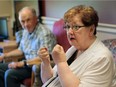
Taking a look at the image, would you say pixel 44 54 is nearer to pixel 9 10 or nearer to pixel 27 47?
pixel 27 47

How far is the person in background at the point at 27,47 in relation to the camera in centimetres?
252

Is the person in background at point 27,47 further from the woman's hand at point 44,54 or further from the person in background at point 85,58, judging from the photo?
the person in background at point 85,58

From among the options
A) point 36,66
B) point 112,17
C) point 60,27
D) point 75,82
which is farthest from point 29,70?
point 75,82

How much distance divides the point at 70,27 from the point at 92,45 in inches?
7.3

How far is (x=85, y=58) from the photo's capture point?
1.52m

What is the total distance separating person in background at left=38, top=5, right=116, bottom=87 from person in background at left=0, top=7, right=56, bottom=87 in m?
0.95

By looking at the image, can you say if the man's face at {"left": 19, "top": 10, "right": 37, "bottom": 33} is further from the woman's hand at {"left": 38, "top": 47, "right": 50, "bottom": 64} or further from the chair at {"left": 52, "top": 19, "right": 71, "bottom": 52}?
the woman's hand at {"left": 38, "top": 47, "right": 50, "bottom": 64}

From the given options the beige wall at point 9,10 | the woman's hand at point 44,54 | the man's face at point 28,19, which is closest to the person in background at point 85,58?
the woman's hand at point 44,54

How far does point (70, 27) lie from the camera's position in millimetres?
1506

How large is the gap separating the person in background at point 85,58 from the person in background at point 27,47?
0.95 meters

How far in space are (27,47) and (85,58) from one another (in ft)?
4.43

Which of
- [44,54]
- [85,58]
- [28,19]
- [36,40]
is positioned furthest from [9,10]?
[85,58]

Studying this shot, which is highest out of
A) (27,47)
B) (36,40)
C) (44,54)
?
(44,54)

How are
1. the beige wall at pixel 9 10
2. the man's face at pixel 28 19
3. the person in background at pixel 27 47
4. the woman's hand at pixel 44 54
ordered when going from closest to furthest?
the woman's hand at pixel 44 54 → the person in background at pixel 27 47 → the man's face at pixel 28 19 → the beige wall at pixel 9 10
